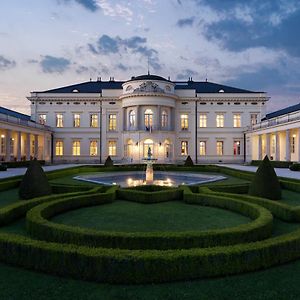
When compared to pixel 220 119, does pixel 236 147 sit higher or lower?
lower

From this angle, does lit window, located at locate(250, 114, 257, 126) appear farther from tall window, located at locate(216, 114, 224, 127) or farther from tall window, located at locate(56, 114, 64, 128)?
tall window, located at locate(56, 114, 64, 128)

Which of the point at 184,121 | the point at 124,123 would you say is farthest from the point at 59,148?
the point at 184,121

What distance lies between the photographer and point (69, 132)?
45750mm

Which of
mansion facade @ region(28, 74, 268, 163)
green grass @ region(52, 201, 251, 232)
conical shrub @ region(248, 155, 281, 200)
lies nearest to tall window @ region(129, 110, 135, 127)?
mansion facade @ region(28, 74, 268, 163)

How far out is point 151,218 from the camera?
9.56 meters

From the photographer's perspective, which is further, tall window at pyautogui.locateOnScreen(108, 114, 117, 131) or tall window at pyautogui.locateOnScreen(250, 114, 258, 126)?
tall window at pyautogui.locateOnScreen(250, 114, 258, 126)

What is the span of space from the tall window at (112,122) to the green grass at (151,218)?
34081 millimetres

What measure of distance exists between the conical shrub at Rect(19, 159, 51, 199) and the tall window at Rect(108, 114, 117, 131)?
32.7 metres

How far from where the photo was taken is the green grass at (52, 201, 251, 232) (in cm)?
851

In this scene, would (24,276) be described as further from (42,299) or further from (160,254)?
(160,254)

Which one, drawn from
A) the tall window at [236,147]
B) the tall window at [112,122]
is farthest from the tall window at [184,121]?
the tall window at [112,122]

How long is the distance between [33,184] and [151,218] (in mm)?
5551

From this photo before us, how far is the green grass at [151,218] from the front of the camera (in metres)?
8.51

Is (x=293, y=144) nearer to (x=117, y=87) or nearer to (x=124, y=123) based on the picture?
(x=124, y=123)
